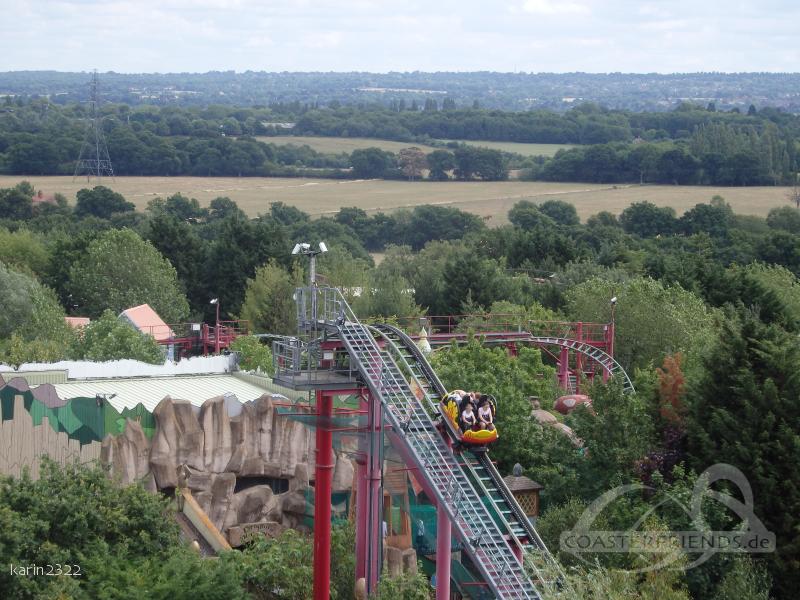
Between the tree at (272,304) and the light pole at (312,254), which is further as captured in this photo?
the tree at (272,304)

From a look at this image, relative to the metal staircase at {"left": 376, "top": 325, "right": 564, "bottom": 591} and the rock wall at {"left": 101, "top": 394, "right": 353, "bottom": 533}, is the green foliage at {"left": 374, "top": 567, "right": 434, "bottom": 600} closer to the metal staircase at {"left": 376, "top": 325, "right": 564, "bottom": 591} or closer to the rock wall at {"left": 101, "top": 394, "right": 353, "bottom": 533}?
the metal staircase at {"left": 376, "top": 325, "right": 564, "bottom": 591}

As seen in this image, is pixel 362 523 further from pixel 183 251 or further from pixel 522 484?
pixel 183 251

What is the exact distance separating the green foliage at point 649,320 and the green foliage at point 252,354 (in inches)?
591

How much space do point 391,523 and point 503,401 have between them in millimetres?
7262

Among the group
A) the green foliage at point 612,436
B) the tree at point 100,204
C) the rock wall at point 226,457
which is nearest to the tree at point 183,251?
the tree at point 100,204

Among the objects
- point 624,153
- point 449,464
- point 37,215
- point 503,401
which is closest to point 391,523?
point 449,464

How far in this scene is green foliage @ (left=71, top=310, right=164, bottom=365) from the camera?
5047 centimetres

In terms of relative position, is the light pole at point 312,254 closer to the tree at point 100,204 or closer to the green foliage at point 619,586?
the green foliage at point 619,586

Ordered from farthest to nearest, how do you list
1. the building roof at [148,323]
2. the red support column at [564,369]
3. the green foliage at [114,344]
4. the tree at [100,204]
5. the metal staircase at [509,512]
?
the tree at [100,204] → the building roof at [148,323] → the red support column at [564,369] → the green foliage at [114,344] → the metal staircase at [509,512]

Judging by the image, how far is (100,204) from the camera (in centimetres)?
13788

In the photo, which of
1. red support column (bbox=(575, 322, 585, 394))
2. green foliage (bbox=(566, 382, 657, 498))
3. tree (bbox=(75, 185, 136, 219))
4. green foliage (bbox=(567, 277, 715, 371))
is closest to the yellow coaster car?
green foliage (bbox=(566, 382, 657, 498))

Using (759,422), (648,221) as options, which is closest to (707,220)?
(648,221)

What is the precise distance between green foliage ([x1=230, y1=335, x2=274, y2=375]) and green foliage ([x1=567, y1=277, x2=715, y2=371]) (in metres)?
15.0

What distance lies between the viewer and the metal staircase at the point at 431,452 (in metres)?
25.3
